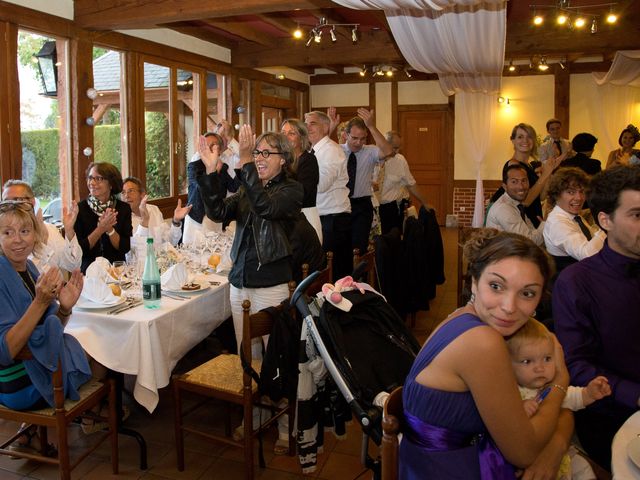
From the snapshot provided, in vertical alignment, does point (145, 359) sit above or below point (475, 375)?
below

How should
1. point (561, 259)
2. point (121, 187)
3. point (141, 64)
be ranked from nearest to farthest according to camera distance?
point (561, 259), point (121, 187), point (141, 64)

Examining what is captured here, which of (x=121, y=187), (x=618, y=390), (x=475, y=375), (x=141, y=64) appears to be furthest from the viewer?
(x=141, y=64)

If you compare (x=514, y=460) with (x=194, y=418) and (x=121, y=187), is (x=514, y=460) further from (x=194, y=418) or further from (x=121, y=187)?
(x=121, y=187)

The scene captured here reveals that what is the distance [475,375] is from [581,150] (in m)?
5.06

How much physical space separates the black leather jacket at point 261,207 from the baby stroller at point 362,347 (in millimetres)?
679

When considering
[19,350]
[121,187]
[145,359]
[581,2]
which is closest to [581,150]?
[581,2]

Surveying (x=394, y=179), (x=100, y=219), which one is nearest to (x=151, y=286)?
(x=100, y=219)

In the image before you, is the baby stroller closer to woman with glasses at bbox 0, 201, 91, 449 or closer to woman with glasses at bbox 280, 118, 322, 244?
woman with glasses at bbox 0, 201, 91, 449

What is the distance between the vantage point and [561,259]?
3.25 metres

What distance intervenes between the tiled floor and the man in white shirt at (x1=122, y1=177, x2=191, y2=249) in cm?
132

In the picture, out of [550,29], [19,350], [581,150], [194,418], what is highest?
[550,29]

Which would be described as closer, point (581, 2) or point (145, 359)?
point (145, 359)

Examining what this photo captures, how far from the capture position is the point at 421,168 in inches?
441

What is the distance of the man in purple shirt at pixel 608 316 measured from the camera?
192 centimetres
